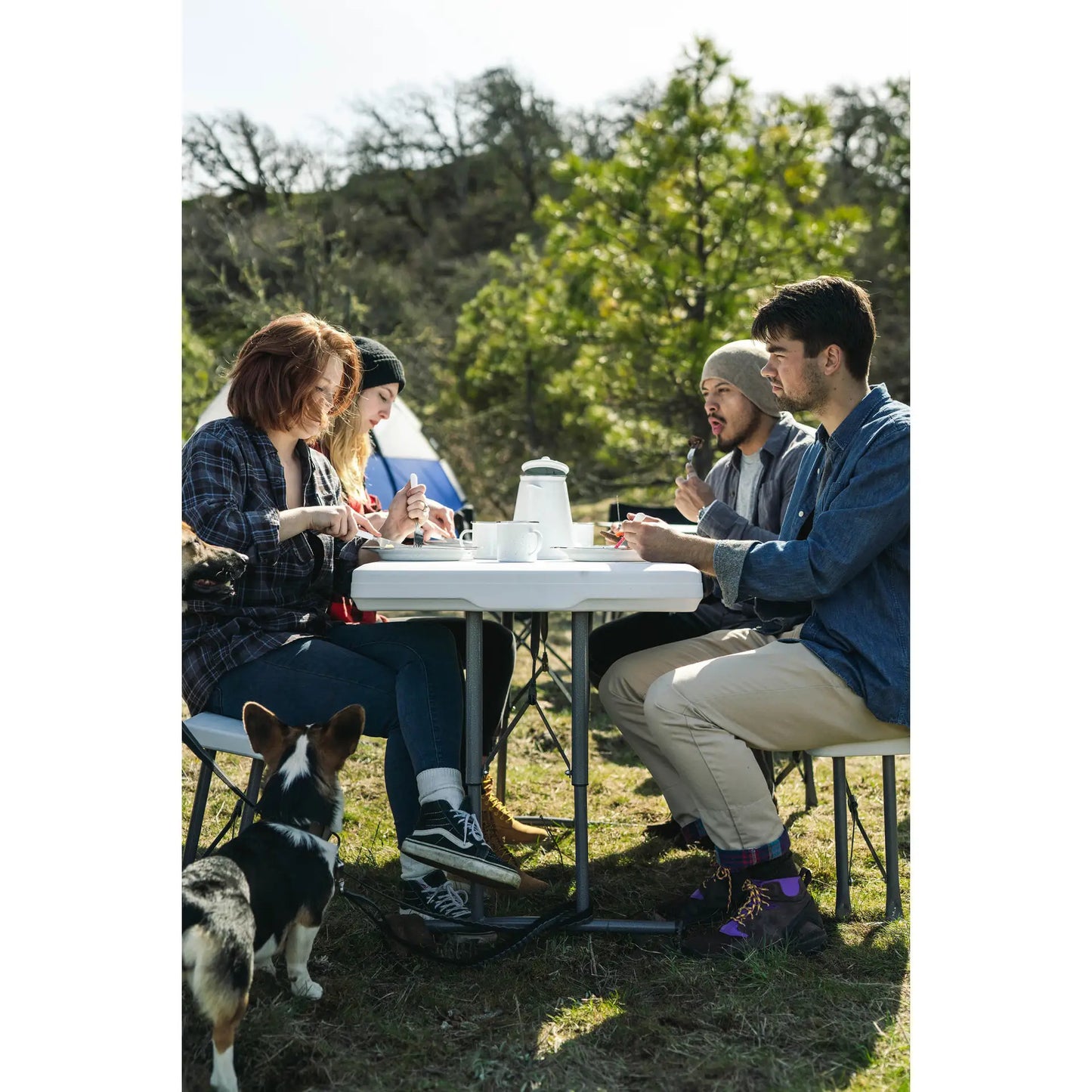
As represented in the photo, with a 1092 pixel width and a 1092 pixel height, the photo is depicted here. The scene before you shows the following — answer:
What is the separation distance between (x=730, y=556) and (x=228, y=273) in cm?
1336

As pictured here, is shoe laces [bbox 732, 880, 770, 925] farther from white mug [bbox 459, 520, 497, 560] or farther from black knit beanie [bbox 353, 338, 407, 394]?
black knit beanie [bbox 353, 338, 407, 394]

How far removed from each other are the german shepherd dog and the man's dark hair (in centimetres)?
124

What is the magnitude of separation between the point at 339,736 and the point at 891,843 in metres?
1.25

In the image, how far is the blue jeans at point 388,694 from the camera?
7.11ft

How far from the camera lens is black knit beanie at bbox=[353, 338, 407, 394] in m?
3.35

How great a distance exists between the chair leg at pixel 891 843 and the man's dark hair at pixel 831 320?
883 mm

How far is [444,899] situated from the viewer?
2.28 metres

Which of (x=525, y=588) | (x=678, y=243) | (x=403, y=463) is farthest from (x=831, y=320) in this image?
(x=678, y=243)

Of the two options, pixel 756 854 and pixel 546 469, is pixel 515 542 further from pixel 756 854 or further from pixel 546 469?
pixel 756 854

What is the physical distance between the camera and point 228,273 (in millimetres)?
14219

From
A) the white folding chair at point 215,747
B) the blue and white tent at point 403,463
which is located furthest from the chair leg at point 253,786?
the blue and white tent at point 403,463
